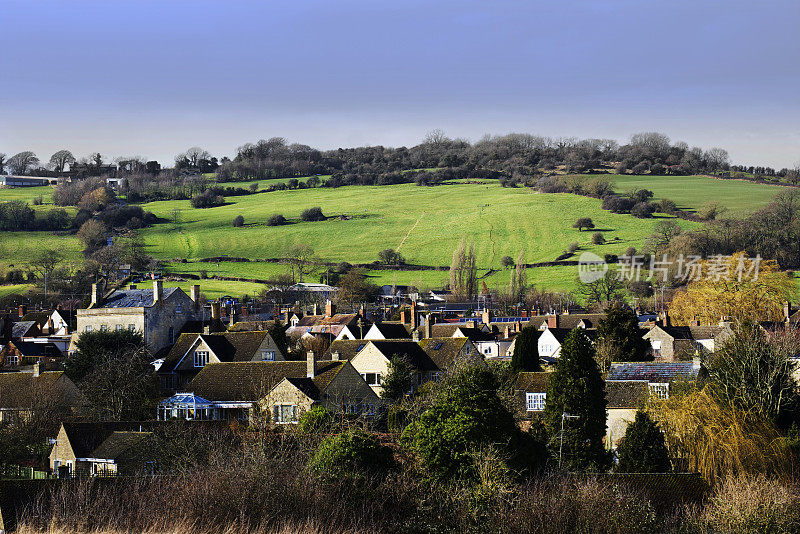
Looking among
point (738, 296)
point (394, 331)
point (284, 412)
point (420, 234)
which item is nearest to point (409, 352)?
point (394, 331)

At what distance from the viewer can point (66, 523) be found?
30.0 metres

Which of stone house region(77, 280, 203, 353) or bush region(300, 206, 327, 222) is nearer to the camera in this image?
stone house region(77, 280, 203, 353)

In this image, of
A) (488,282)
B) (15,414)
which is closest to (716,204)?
(488,282)

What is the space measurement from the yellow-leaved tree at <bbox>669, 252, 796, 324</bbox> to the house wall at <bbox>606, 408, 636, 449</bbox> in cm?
3807

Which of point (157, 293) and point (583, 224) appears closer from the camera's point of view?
point (157, 293)

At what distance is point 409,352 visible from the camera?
68312 millimetres

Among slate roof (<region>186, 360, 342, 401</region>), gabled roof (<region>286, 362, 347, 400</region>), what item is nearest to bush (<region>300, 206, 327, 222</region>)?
slate roof (<region>186, 360, 342, 401</region>)

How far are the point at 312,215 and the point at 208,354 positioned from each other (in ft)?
408

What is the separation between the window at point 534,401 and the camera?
2194 inches

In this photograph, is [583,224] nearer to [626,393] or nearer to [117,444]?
[626,393]

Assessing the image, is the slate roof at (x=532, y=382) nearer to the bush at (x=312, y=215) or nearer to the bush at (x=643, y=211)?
the bush at (x=643, y=211)

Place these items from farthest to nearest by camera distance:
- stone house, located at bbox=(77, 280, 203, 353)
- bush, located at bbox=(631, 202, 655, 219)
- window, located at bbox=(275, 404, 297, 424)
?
bush, located at bbox=(631, 202, 655, 219) → stone house, located at bbox=(77, 280, 203, 353) → window, located at bbox=(275, 404, 297, 424)

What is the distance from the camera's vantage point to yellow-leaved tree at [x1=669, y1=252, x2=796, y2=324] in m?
89.0

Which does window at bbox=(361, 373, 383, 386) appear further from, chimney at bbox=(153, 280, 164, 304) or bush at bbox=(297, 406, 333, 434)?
bush at bbox=(297, 406, 333, 434)
